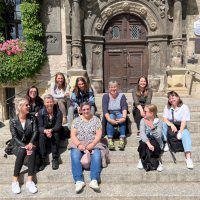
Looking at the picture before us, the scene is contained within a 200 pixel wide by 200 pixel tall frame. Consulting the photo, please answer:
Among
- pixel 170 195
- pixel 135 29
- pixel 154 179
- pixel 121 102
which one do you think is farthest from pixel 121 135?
pixel 135 29

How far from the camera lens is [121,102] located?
13.0 ft

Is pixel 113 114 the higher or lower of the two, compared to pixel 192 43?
lower

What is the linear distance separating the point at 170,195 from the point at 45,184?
5.94 feet

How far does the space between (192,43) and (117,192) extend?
20.8 feet

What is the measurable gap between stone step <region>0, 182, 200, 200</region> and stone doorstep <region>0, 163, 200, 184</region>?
89mm

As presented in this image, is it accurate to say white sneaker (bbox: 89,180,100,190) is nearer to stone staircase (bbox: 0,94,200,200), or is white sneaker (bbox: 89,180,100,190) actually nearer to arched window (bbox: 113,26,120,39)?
stone staircase (bbox: 0,94,200,200)

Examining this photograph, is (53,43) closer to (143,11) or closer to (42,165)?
(143,11)

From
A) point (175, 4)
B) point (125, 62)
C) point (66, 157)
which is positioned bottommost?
point (66, 157)

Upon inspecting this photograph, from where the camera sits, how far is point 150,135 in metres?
3.31

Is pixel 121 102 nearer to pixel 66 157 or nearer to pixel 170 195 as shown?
pixel 66 157

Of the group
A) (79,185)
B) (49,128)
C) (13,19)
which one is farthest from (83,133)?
(13,19)

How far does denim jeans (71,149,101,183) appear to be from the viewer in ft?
9.42

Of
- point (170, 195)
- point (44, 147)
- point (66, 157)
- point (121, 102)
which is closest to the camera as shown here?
point (170, 195)

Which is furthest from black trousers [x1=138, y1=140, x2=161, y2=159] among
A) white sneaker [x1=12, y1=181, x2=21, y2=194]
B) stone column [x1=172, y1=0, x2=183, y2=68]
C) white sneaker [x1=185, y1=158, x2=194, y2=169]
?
stone column [x1=172, y1=0, x2=183, y2=68]
